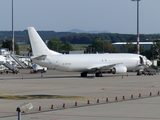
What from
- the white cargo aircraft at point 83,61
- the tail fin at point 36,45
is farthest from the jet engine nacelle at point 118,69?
the tail fin at point 36,45

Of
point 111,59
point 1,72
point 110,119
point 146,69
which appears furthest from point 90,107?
point 1,72

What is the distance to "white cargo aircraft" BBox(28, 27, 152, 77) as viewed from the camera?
6022 cm

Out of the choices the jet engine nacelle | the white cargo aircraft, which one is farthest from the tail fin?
the jet engine nacelle

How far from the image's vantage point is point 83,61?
63188 millimetres

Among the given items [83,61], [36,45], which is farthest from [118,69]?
[36,45]

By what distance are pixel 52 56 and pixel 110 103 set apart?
32.3 meters

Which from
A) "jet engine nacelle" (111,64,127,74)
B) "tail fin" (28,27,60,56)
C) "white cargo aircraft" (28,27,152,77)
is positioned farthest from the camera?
Result: "jet engine nacelle" (111,64,127,74)

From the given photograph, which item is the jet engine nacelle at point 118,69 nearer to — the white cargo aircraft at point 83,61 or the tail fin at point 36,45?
the white cargo aircraft at point 83,61

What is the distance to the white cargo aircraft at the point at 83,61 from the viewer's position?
6022 centimetres

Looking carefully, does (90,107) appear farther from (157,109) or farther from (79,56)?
(79,56)

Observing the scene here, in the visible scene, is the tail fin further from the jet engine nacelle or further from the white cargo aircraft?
the jet engine nacelle

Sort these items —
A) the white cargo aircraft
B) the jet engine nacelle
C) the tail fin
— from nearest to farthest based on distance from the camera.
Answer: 1. the tail fin
2. the white cargo aircraft
3. the jet engine nacelle

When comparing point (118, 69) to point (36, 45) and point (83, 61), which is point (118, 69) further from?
point (36, 45)

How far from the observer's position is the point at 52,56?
6072 cm
